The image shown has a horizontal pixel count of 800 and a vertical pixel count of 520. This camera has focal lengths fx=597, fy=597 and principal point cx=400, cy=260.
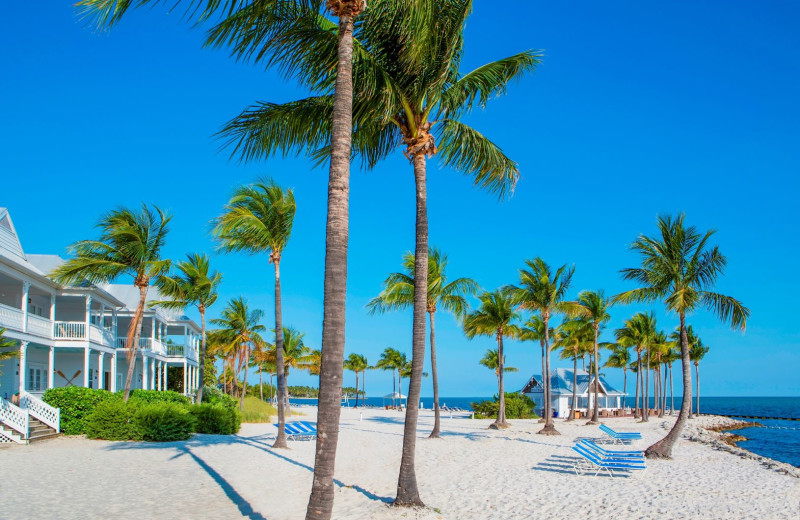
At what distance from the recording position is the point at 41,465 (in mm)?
14875

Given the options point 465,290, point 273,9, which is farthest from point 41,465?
point 465,290

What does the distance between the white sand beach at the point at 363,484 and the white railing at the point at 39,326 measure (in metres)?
5.80

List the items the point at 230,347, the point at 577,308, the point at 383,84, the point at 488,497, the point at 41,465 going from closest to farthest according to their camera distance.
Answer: the point at 383,84
the point at 488,497
the point at 41,465
the point at 577,308
the point at 230,347

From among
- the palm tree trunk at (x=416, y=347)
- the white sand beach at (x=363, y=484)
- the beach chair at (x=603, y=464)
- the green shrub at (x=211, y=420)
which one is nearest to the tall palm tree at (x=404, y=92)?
the palm tree trunk at (x=416, y=347)

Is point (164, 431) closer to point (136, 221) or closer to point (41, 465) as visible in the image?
point (41, 465)

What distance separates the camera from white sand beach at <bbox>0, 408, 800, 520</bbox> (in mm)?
10625

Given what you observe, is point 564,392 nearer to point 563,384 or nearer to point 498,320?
point 563,384

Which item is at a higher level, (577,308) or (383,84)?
(383,84)

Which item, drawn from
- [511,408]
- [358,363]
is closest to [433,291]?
[511,408]

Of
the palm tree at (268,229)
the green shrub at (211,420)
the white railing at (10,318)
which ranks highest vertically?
the palm tree at (268,229)

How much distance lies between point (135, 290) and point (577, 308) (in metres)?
28.2

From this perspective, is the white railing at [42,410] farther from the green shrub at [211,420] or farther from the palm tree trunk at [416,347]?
the palm tree trunk at [416,347]

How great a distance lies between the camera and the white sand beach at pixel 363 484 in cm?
1062

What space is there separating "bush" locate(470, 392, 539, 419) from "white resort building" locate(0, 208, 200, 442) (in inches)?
954
